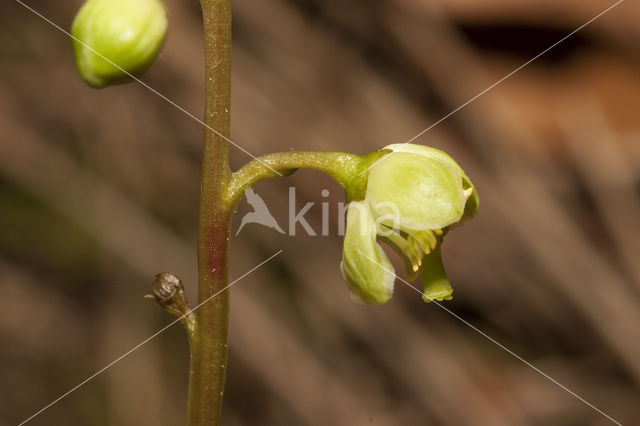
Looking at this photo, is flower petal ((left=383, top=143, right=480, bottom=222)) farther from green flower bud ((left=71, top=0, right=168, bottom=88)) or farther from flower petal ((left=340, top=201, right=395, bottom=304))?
green flower bud ((left=71, top=0, right=168, bottom=88))

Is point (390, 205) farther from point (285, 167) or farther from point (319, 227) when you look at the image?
point (319, 227)

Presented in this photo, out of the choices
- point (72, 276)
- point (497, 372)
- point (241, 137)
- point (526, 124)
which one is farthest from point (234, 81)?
point (497, 372)

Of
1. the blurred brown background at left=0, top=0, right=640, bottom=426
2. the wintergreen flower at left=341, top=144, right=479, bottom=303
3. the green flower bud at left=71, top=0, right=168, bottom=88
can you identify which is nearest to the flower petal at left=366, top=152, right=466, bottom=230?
the wintergreen flower at left=341, top=144, right=479, bottom=303

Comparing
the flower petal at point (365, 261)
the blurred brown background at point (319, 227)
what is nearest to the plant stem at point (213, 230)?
the flower petal at point (365, 261)

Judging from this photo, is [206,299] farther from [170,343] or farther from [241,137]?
[170,343]

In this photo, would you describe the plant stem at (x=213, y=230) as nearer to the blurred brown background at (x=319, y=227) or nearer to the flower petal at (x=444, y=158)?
the flower petal at (x=444, y=158)
